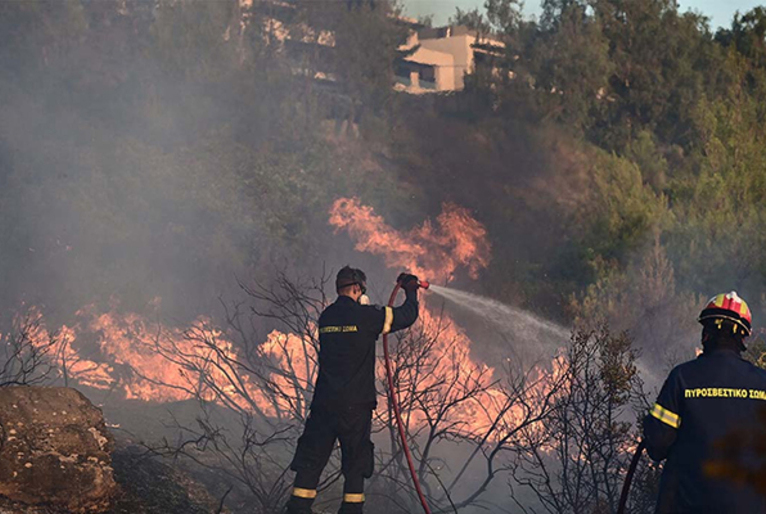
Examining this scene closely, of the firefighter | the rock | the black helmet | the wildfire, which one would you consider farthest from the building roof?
the firefighter

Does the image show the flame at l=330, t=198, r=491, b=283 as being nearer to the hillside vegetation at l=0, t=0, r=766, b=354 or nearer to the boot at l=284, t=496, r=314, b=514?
the hillside vegetation at l=0, t=0, r=766, b=354

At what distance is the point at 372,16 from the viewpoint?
34031mm

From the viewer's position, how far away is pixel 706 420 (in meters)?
4.34

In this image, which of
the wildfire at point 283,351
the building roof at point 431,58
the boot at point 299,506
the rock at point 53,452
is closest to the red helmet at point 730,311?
the boot at point 299,506

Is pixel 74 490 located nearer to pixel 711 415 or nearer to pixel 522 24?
pixel 711 415

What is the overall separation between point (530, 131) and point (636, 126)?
3.57 m

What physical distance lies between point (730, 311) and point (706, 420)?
1.80 feet

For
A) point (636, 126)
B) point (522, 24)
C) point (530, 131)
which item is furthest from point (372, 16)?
point (636, 126)

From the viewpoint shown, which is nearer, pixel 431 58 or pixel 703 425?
pixel 703 425

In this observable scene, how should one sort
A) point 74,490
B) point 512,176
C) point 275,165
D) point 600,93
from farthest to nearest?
point 600,93 → point 512,176 → point 275,165 → point 74,490

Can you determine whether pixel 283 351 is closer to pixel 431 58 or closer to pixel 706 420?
pixel 706 420

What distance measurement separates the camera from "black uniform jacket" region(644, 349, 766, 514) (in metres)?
4.28

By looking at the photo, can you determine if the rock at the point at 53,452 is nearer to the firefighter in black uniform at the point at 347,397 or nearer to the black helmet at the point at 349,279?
the firefighter in black uniform at the point at 347,397

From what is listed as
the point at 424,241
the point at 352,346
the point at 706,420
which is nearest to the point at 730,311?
the point at 706,420
